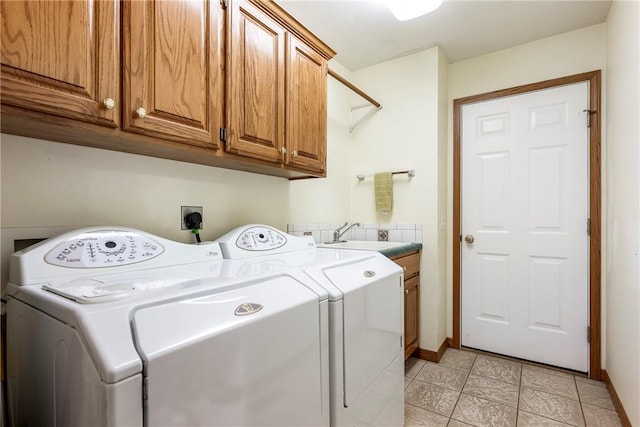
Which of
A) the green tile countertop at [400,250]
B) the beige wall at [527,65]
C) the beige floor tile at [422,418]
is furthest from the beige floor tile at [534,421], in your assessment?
the green tile countertop at [400,250]

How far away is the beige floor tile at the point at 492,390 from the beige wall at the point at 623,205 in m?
0.53

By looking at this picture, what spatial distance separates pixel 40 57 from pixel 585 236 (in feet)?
9.82

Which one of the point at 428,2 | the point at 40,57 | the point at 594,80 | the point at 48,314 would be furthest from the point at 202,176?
the point at 594,80

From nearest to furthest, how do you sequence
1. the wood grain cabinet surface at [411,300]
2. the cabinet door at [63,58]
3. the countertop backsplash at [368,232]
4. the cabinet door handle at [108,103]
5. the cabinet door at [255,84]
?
the cabinet door at [63,58]
the cabinet door handle at [108,103]
the cabinet door at [255,84]
the wood grain cabinet surface at [411,300]
the countertop backsplash at [368,232]

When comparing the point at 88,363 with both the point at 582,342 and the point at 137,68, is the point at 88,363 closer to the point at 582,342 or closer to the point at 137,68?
the point at 137,68

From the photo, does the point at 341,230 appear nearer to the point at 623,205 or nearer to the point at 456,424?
the point at 456,424

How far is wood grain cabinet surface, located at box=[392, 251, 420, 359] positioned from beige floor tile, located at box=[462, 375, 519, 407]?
42cm

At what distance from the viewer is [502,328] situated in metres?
2.50

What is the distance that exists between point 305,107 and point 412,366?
6.58 feet

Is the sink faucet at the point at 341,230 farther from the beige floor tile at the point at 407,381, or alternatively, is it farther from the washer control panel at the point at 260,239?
the beige floor tile at the point at 407,381

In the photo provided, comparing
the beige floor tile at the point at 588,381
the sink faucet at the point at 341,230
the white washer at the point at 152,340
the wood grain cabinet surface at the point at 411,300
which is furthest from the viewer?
the sink faucet at the point at 341,230

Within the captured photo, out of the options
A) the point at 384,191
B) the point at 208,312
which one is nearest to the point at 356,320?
the point at 208,312

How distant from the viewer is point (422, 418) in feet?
5.75

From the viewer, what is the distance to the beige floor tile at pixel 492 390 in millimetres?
1920
